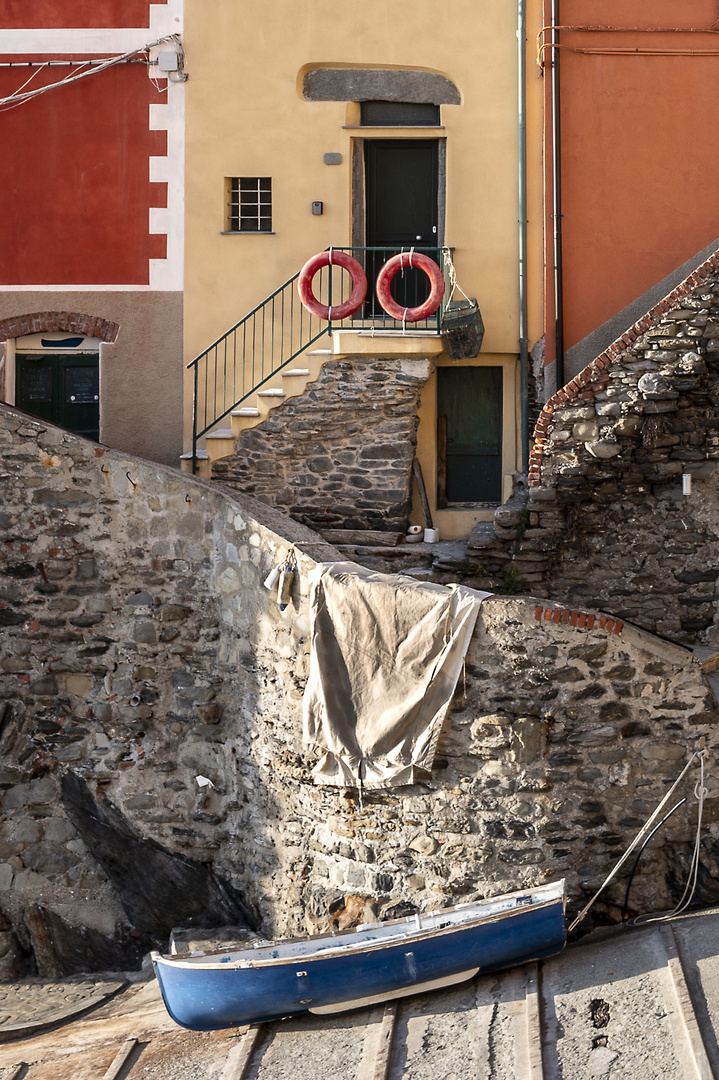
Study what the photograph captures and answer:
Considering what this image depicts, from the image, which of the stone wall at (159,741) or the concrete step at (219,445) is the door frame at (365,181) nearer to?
the concrete step at (219,445)

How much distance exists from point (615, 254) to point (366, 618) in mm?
5695

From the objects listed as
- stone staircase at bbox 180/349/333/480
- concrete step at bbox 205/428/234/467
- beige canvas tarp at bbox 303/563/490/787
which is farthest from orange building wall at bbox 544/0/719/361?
beige canvas tarp at bbox 303/563/490/787

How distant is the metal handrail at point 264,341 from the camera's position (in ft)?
37.9

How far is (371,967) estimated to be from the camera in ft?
22.5

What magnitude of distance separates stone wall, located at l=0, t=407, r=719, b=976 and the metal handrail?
8.31ft

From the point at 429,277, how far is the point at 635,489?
113 inches

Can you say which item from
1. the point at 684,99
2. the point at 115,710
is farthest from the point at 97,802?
the point at 684,99

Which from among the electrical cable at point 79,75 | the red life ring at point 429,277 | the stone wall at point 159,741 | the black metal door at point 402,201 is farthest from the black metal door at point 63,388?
the red life ring at point 429,277

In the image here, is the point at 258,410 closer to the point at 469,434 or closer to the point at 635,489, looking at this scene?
the point at 469,434

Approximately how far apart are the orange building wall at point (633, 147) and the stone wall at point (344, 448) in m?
2.25

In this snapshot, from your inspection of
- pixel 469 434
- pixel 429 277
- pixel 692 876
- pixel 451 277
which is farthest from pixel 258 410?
pixel 692 876

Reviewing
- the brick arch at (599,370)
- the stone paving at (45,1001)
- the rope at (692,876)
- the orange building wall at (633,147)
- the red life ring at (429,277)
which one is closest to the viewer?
the rope at (692,876)

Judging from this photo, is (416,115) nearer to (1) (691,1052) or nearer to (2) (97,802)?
(2) (97,802)

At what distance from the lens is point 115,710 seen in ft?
29.4
